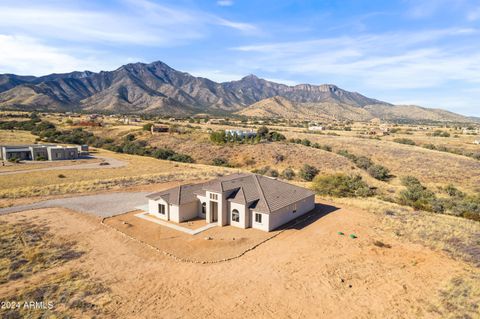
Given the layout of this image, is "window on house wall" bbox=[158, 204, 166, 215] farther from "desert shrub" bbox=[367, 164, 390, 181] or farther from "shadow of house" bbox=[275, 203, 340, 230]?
"desert shrub" bbox=[367, 164, 390, 181]

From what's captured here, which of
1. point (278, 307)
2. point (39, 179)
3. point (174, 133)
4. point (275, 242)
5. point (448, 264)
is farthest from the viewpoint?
point (174, 133)

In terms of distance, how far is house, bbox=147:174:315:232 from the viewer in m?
24.4

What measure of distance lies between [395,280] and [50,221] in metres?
26.3

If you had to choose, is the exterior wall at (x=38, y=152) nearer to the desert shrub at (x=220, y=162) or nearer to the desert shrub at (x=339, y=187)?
the desert shrub at (x=220, y=162)

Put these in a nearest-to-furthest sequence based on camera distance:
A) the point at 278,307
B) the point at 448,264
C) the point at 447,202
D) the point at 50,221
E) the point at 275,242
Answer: the point at 278,307 → the point at 448,264 → the point at 275,242 → the point at 50,221 → the point at 447,202

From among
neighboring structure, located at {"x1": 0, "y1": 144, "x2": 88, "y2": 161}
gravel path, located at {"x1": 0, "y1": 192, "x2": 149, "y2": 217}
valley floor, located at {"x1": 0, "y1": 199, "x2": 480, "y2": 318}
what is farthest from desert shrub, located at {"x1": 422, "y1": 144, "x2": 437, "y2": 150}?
neighboring structure, located at {"x1": 0, "y1": 144, "x2": 88, "y2": 161}

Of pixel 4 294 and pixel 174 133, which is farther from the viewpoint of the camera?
pixel 174 133

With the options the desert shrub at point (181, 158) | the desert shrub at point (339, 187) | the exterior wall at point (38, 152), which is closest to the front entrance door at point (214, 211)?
the desert shrub at point (339, 187)

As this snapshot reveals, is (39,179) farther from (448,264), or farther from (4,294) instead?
(448,264)

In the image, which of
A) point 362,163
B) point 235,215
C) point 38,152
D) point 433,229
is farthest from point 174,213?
point 38,152

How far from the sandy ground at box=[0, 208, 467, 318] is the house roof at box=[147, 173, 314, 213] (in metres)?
3.04

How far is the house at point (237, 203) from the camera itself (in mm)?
24375

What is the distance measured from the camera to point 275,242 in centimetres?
2200

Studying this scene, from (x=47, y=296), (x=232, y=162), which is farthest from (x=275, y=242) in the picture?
(x=232, y=162)
